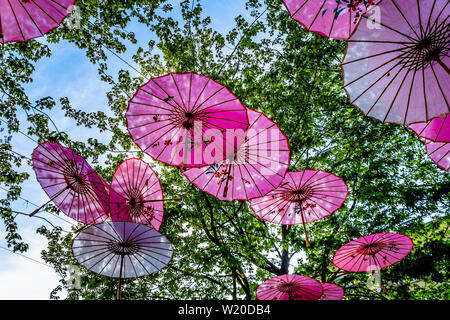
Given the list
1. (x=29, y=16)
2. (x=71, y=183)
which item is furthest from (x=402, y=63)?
(x=71, y=183)

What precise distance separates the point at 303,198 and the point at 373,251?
193 cm

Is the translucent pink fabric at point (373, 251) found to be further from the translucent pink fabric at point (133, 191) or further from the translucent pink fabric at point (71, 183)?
the translucent pink fabric at point (71, 183)

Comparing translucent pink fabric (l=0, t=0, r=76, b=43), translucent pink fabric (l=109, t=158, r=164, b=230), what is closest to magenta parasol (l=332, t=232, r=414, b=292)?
translucent pink fabric (l=109, t=158, r=164, b=230)

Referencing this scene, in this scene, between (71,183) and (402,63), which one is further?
(71,183)

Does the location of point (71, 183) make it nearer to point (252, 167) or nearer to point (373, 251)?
point (252, 167)

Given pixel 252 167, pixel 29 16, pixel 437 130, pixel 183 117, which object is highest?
pixel 29 16

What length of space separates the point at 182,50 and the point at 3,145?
5.50m

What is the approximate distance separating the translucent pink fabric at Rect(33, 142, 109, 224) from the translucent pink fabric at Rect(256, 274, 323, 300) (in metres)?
3.62

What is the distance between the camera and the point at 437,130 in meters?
3.00

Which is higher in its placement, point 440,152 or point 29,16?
point 29,16

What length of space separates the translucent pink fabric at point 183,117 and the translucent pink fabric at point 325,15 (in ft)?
4.54

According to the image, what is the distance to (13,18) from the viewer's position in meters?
2.52

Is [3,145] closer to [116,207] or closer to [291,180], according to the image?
[116,207]
